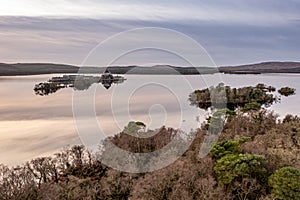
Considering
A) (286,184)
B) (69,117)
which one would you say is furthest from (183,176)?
(69,117)

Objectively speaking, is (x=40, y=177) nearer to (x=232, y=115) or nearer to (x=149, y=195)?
(x=149, y=195)

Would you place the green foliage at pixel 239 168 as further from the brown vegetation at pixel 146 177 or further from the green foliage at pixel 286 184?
the green foliage at pixel 286 184

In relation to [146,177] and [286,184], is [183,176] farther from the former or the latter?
[286,184]

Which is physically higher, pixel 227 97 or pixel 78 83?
pixel 78 83

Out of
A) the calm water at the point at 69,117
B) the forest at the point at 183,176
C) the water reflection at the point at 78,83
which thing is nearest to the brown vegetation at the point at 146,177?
the forest at the point at 183,176

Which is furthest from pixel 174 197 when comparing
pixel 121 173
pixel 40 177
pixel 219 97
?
pixel 219 97

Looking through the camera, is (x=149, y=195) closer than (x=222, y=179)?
Yes
